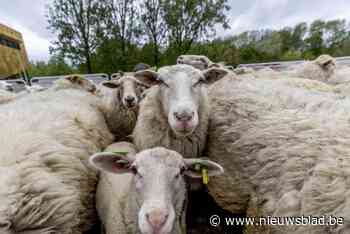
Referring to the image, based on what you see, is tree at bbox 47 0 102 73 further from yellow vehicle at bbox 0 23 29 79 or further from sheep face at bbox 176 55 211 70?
sheep face at bbox 176 55 211 70

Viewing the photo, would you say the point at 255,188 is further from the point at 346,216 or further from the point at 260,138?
the point at 346,216

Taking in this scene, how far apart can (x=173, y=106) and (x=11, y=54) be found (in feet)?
51.4

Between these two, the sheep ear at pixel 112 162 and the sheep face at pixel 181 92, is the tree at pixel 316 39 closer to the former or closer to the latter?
the sheep face at pixel 181 92

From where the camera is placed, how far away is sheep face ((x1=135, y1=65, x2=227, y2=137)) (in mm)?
2385

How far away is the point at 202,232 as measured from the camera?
2625 millimetres

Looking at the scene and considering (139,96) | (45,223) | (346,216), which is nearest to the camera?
(346,216)

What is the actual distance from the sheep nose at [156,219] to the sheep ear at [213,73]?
5.86 ft

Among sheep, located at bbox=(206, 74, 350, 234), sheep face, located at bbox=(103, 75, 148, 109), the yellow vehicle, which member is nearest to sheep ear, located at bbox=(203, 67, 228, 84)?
sheep, located at bbox=(206, 74, 350, 234)

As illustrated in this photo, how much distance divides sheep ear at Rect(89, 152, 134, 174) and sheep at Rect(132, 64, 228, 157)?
0.57m

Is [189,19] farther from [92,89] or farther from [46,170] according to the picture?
[46,170]

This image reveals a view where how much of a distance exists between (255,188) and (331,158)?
0.63 meters

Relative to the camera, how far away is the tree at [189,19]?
19.1m

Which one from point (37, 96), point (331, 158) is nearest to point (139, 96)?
point (37, 96)

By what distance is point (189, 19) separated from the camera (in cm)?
1944
